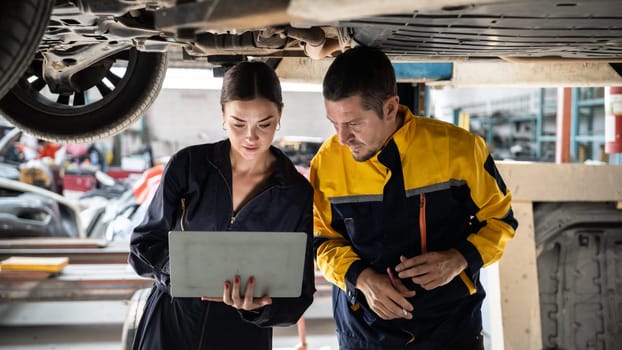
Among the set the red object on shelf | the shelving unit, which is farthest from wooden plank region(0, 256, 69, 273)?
the red object on shelf

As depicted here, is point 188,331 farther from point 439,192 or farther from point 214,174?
point 439,192

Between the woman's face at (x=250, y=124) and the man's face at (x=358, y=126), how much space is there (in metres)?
0.17

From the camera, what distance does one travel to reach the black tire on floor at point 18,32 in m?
0.92

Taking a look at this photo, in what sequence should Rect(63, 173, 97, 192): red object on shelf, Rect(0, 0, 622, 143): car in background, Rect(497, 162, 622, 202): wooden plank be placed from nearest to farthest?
Rect(0, 0, 622, 143): car in background
Rect(497, 162, 622, 202): wooden plank
Rect(63, 173, 97, 192): red object on shelf

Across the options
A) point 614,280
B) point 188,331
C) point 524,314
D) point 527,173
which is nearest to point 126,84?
point 188,331

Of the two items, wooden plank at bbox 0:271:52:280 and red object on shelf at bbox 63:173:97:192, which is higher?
red object on shelf at bbox 63:173:97:192

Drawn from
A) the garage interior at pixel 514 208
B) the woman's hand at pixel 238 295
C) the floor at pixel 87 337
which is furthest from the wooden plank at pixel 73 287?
the woman's hand at pixel 238 295

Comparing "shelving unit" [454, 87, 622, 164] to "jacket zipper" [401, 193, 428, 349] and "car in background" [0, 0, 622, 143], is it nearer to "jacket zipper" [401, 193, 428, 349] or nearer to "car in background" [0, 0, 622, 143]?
"car in background" [0, 0, 622, 143]

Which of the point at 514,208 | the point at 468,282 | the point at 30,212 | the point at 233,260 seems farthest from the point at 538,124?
the point at 233,260

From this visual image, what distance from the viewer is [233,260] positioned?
123 centimetres

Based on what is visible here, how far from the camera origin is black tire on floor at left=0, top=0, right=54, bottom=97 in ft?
3.02

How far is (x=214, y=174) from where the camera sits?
1422 millimetres

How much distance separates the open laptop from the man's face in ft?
0.90

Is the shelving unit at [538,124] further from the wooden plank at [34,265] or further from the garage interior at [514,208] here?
the wooden plank at [34,265]
